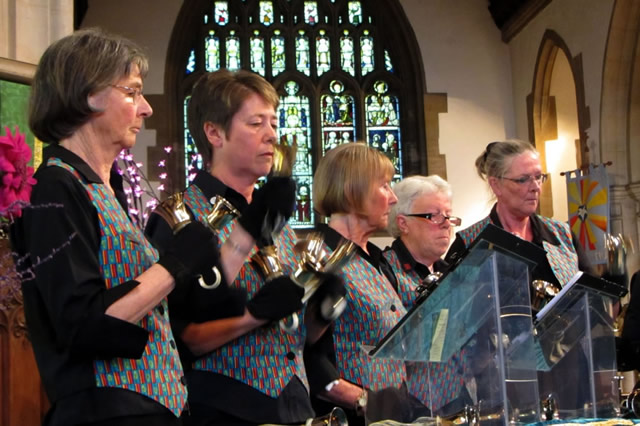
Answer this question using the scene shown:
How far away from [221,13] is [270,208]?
1021cm

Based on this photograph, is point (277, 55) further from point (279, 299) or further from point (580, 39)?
point (279, 299)

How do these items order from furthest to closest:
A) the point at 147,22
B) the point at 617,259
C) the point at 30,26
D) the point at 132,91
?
the point at 147,22 < the point at 30,26 < the point at 617,259 < the point at 132,91

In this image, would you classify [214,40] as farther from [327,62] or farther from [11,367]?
[11,367]

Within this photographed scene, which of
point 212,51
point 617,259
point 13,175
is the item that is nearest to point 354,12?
point 212,51

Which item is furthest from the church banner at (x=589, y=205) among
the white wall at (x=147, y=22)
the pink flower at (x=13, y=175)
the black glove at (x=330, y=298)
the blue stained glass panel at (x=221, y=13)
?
the pink flower at (x=13, y=175)

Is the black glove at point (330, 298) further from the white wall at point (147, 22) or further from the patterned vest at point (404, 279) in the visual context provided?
the white wall at point (147, 22)

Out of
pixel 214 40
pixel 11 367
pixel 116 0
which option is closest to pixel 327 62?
pixel 214 40

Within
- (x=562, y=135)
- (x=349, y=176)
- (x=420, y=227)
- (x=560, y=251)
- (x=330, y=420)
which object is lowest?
(x=330, y=420)

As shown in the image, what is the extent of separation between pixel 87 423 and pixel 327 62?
10321 millimetres

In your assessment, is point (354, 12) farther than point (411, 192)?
Yes

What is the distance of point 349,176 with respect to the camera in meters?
2.70

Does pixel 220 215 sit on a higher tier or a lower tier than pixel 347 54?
lower

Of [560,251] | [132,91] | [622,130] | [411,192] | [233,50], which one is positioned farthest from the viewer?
[233,50]

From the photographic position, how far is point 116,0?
11.2m
